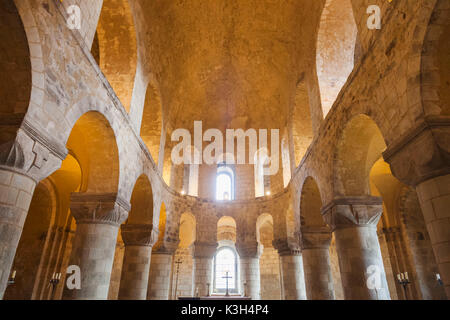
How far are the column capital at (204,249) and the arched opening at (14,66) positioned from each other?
38.0ft

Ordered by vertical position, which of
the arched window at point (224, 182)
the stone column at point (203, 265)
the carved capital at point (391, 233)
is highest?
the arched window at point (224, 182)

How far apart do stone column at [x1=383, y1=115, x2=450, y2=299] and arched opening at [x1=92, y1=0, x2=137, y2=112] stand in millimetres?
7460

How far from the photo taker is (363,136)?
22.9ft

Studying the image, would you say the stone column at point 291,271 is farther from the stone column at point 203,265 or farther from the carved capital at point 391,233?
the carved capital at point 391,233

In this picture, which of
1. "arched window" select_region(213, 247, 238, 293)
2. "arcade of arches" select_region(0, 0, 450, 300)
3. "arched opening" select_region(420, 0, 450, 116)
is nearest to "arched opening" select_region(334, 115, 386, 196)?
"arcade of arches" select_region(0, 0, 450, 300)

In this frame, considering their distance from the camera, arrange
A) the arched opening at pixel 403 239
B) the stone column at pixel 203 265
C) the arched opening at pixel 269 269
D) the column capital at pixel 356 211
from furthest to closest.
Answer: the arched opening at pixel 269 269
the stone column at pixel 203 265
the arched opening at pixel 403 239
the column capital at pixel 356 211

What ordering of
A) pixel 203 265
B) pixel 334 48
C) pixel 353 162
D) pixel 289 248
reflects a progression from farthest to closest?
1. pixel 203 265
2. pixel 289 248
3. pixel 334 48
4. pixel 353 162

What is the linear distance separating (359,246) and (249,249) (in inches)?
331

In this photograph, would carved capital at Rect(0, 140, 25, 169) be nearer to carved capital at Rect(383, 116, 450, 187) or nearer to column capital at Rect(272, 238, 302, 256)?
carved capital at Rect(383, 116, 450, 187)

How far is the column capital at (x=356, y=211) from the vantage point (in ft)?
22.3

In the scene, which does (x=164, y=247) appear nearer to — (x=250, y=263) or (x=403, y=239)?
(x=250, y=263)

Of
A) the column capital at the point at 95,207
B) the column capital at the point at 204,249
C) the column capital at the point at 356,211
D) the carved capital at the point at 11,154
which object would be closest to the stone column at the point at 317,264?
the column capital at the point at 356,211

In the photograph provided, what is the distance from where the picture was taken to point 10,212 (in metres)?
3.84

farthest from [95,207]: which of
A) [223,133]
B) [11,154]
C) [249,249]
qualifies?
[223,133]
